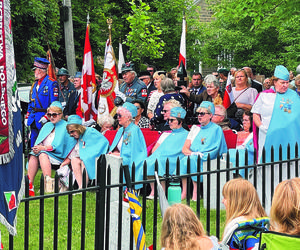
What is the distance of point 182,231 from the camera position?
141 inches

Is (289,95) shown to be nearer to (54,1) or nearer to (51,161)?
(51,161)

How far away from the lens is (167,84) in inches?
420

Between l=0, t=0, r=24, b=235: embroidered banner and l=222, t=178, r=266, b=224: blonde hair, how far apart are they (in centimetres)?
159

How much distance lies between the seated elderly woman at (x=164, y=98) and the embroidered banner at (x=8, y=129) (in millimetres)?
7036

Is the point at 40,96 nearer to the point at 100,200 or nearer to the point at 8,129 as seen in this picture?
the point at 100,200

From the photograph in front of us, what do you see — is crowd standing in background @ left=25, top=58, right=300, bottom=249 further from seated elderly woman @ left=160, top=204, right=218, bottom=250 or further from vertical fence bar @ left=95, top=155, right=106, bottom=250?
seated elderly woman @ left=160, top=204, right=218, bottom=250

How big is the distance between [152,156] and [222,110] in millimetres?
1353

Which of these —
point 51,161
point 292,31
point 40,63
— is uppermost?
point 292,31

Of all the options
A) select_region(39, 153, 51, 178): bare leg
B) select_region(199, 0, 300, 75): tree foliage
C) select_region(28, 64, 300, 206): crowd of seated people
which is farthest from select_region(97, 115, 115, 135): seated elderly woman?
select_region(199, 0, 300, 75): tree foliage

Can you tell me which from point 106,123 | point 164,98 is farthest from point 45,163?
point 164,98

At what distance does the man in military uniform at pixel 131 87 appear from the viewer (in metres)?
12.0

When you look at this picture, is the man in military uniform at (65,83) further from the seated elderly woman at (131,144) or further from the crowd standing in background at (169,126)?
the seated elderly woman at (131,144)

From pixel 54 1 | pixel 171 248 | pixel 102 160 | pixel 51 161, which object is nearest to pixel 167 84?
pixel 51 161

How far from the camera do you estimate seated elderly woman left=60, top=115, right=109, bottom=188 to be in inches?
394
